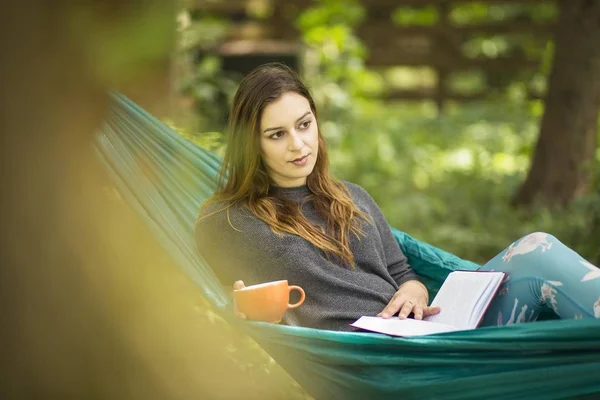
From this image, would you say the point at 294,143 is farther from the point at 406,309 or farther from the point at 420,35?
the point at 420,35

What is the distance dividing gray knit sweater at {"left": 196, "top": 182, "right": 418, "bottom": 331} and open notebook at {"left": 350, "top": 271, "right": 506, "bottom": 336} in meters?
0.09

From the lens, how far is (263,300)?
5.94 ft

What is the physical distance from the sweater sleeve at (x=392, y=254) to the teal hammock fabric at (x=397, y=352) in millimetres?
490

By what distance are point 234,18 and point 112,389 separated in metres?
7.13

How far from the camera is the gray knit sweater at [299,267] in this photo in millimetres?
1990

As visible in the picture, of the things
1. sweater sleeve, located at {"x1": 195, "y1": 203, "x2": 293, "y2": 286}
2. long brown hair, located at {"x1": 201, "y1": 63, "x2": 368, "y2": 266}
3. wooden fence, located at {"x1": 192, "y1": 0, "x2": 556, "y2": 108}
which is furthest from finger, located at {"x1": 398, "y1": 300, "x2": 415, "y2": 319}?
wooden fence, located at {"x1": 192, "y1": 0, "x2": 556, "y2": 108}

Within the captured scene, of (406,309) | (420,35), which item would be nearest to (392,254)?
(406,309)

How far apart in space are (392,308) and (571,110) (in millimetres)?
2986

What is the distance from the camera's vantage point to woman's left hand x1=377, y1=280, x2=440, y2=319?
199 cm

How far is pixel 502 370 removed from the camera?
1688mm

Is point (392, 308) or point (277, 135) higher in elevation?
point (277, 135)

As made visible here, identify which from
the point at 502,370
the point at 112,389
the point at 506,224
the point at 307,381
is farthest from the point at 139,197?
the point at 506,224

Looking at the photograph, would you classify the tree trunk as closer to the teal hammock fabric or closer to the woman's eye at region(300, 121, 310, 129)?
the woman's eye at region(300, 121, 310, 129)

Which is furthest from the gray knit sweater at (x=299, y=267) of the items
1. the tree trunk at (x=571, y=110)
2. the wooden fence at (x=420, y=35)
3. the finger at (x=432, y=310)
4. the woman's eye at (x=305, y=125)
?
the wooden fence at (x=420, y=35)
